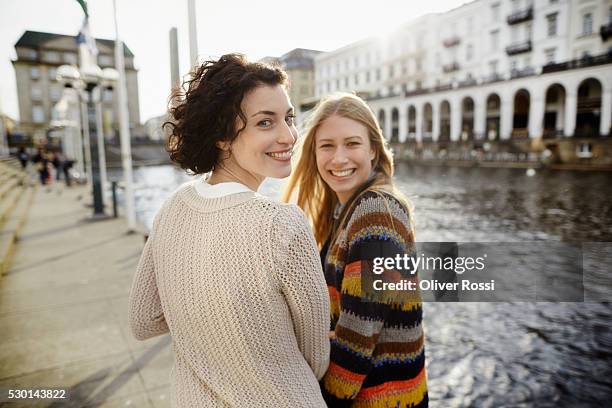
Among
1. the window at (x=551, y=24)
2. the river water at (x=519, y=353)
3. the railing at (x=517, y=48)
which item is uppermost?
the railing at (x=517, y=48)

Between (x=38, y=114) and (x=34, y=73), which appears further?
(x=38, y=114)

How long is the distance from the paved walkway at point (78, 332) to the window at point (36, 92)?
46.8m

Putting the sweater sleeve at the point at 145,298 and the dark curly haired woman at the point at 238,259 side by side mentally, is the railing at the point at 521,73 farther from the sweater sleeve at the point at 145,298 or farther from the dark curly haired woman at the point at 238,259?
the sweater sleeve at the point at 145,298

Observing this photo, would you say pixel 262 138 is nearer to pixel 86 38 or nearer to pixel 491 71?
pixel 86 38

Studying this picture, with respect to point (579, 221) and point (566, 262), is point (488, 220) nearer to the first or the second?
point (579, 221)

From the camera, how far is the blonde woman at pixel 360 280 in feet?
4.23

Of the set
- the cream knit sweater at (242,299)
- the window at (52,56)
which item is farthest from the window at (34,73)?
the cream knit sweater at (242,299)

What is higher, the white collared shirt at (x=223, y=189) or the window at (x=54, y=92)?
the window at (x=54, y=92)

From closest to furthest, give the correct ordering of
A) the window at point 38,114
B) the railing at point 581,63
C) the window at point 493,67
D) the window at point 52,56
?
1. the railing at point 581,63
2. the window at point 493,67
3. the window at point 52,56
4. the window at point 38,114

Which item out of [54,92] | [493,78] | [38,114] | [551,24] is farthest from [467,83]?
[38,114]

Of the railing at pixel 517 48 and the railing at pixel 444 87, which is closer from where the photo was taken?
the railing at pixel 517 48

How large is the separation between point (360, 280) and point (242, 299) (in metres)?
0.49

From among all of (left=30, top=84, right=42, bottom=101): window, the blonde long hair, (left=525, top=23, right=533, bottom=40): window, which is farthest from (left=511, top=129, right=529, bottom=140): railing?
(left=30, top=84, right=42, bottom=101): window

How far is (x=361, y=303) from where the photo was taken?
4.22ft
